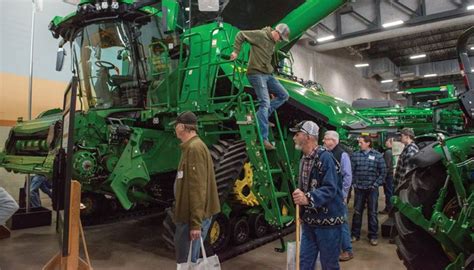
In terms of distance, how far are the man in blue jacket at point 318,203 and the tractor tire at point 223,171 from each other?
4.85 ft

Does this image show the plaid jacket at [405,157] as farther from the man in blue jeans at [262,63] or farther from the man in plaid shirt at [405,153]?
the man in blue jeans at [262,63]

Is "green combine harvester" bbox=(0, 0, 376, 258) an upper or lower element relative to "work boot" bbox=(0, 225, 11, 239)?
upper

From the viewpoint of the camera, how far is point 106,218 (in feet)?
22.5

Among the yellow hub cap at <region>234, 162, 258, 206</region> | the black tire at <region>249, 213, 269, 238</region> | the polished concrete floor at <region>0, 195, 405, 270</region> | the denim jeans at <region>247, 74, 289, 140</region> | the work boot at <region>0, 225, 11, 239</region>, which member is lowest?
the polished concrete floor at <region>0, 195, 405, 270</region>

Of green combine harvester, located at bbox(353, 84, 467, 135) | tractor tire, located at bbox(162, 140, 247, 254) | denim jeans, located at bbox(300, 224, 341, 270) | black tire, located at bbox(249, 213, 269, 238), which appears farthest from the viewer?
green combine harvester, located at bbox(353, 84, 467, 135)

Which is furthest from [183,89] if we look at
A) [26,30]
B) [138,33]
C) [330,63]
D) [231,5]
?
[330,63]

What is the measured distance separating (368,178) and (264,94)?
1.94m

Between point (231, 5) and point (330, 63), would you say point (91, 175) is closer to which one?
point (231, 5)

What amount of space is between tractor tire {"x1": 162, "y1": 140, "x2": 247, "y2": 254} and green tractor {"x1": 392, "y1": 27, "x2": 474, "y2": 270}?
1.93 meters

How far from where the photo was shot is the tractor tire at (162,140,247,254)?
4238mm

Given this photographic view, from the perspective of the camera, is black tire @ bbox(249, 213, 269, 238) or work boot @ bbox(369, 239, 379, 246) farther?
black tire @ bbox(249, 213, 269, 238)

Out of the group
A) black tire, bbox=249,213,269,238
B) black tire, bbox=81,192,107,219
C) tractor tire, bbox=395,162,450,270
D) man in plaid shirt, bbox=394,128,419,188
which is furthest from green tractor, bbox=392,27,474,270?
black tire, bbox=81,192,107,219

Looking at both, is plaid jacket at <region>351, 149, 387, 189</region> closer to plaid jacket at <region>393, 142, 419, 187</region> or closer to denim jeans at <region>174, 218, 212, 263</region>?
plaid jacket at <region>393, 142, 419, 187</region>

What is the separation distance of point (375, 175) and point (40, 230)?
5.36 m
